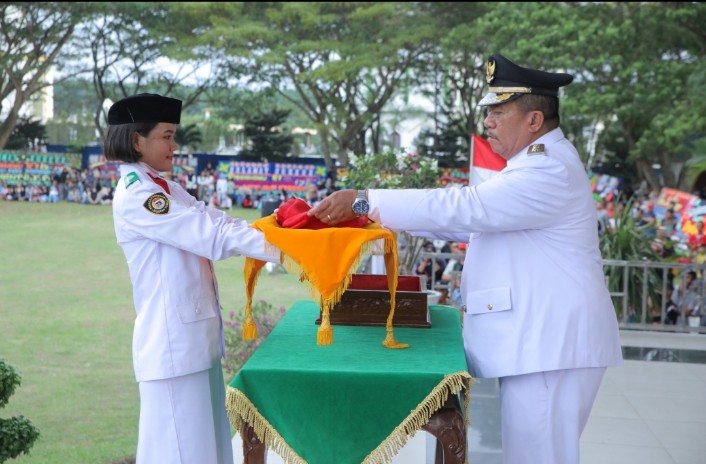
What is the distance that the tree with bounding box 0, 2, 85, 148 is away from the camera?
817 inches

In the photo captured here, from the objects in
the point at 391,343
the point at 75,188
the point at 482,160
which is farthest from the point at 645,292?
the point at 75,188

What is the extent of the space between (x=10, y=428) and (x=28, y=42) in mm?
21039

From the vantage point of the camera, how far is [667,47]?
14766 mm

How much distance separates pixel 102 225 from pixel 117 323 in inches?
248

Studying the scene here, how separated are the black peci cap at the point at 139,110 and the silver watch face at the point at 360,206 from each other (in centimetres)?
63

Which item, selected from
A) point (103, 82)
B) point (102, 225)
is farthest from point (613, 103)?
point (103, 82)

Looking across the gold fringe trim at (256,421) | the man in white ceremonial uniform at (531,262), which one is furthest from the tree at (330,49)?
the gold fringe trim at (256,421)

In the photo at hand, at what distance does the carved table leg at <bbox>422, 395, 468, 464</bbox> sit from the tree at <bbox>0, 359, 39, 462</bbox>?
1459mm

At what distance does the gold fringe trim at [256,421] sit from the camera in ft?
6.71

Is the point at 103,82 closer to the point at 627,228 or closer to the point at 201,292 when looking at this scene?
the point at 627,228

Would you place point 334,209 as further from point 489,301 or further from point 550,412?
point 550,412

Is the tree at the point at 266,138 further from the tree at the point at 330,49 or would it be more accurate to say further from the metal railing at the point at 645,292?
the metal railing at the point at 645,292

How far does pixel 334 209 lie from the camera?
2246mm

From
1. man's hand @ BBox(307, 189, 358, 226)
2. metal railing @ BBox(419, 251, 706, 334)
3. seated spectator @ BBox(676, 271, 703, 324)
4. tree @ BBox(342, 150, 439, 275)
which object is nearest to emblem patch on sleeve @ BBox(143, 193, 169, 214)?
man's hand @ BBox(307, 189, 358, 226)
